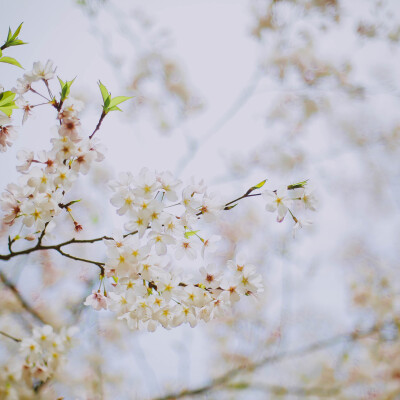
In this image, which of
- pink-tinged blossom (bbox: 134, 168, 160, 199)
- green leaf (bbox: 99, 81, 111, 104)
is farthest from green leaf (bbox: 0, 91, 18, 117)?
pink-tinged blossom (bbox: 134, 168, 160, 199)

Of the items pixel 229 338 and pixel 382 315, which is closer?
pixel 382 315

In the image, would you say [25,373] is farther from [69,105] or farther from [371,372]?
[371,372]

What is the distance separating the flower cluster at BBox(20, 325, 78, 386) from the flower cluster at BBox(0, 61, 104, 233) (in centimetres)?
86

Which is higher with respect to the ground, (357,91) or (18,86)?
(357,91)

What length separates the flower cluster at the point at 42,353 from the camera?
5.98 feet

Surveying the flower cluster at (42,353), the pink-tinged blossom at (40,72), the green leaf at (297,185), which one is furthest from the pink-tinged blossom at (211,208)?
the flower cluster at (42,353)

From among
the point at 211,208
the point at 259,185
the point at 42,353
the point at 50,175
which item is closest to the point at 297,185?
the point at 259,185

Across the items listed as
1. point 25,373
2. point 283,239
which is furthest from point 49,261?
point 283,239

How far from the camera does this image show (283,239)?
6016mm

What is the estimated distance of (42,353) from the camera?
1.89 meters

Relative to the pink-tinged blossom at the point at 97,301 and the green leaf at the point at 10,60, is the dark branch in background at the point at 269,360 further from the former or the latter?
the green leaf at the point at 10,60

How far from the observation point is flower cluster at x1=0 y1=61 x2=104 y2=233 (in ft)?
4.58

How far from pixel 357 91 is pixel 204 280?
6.06 m

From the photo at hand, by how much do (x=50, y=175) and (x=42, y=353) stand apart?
119 centimetres
